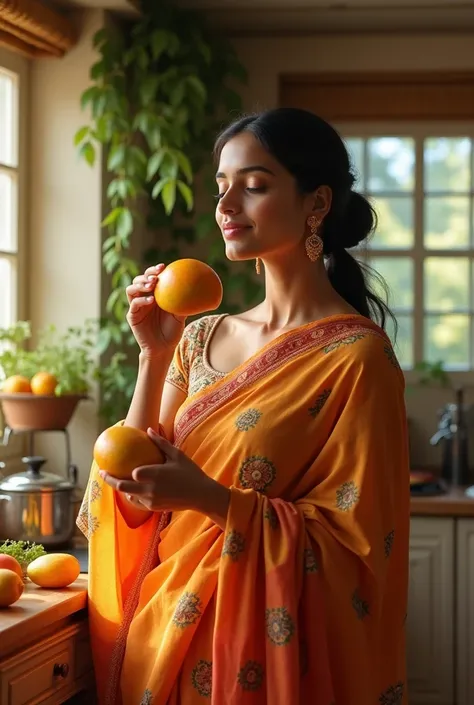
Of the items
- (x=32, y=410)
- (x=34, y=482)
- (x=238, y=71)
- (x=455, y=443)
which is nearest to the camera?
(x=34, y=482)

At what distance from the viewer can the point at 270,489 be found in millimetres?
1727

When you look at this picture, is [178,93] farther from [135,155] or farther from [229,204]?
[229,204]

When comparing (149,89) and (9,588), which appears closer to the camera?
(9,588)

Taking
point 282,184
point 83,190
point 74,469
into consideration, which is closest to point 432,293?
point 83,190

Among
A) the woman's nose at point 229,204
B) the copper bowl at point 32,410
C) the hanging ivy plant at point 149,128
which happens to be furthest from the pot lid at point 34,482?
the woman's nose at point 229,204

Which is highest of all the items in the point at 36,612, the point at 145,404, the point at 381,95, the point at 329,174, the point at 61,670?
the point at 381,95

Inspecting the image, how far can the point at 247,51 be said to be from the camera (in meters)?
4.00

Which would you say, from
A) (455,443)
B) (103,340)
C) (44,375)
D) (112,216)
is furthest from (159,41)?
(455,443)

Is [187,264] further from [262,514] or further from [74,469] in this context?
[74,469]

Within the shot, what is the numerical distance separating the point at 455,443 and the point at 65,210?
159 cm

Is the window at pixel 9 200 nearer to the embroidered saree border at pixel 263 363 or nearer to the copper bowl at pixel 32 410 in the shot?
the copper bowl at pixel 32 410

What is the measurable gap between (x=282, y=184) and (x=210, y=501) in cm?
54

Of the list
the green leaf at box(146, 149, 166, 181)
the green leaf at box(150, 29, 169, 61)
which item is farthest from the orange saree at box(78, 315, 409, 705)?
the green leaf at box(150, 29, 169, 61)

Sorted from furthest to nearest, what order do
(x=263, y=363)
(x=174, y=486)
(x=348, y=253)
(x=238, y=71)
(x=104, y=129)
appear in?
(x=238, y=71), (x=104, y=129), (x=348, y=253), (x=263, y=363), (x=174, y=486)
